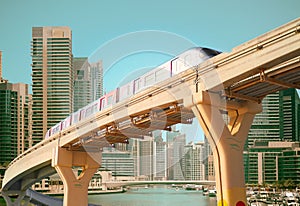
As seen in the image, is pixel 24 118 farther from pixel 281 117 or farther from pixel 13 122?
pixel 281 117

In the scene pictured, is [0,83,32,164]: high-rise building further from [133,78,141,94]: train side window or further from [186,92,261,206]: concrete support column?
[186,92,261,206]: concrete support column

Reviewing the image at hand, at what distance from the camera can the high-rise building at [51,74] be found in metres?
142

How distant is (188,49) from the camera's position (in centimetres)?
2095

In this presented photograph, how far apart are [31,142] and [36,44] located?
3110 cm

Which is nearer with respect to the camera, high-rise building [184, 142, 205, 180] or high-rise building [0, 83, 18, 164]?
high-rise building [184, 142, 205, 180]

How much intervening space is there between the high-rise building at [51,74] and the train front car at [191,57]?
12282cm

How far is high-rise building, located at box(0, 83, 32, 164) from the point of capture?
130 m

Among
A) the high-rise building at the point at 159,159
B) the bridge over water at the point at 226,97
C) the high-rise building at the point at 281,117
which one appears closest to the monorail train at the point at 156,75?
the bridge over water at the point at 226,97

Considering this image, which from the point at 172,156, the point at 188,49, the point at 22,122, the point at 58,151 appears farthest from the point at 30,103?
the point at 188,49

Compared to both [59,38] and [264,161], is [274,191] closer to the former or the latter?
[264,161]

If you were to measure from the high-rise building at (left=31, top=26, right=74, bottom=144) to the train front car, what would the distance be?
12282 centimetres

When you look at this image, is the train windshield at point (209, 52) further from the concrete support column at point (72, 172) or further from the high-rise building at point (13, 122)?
the high-rise building at point (13, 122)

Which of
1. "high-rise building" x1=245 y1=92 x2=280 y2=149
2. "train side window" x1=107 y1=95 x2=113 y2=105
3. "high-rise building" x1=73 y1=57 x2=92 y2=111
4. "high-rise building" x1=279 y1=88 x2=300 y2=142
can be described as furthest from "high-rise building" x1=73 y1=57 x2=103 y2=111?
"train side window" x1=107 y1=95 x2=113 y2=105

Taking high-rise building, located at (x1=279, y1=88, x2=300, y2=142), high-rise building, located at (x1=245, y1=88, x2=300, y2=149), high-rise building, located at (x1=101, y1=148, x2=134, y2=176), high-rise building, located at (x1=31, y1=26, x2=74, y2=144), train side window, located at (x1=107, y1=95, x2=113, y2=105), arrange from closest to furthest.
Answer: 1. train side window, located at (x1=107, y1=95, x2=113, y2=105)
2. high-rise building, located at (x1=101, y1=148, x2=134, y2=176)
3. high-rise building, located at (x1=31, y1=26, x2=74, y2=144)
4. high-rise building, located at (x1=245, y1=88, x2=300, y2=149)
5. high-rise building, located at (x1=279, y1=88, x2=300, y2=142)
